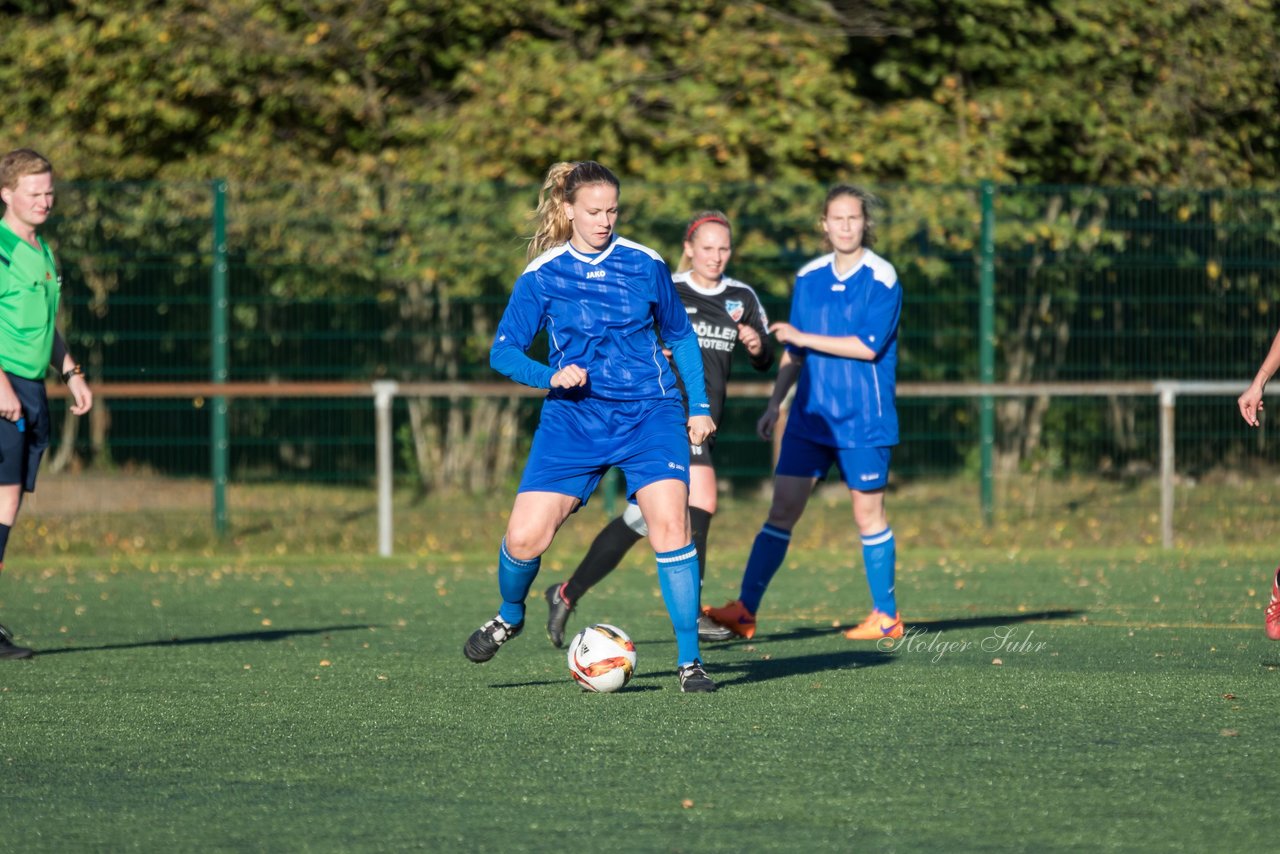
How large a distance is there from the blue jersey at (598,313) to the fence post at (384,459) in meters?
5.92

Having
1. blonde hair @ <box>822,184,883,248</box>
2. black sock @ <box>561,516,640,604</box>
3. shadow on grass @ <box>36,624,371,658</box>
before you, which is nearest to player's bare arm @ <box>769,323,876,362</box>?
blonde hair @ <box>822,184,883,248</box>

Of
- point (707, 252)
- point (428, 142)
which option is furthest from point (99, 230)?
point (707, 252)

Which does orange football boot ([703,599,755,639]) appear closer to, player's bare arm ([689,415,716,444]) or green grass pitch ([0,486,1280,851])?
green grass pitch ([0,486,1280,851])

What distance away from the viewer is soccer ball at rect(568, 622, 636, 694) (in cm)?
619

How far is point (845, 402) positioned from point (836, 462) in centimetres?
31

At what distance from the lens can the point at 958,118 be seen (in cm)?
1609

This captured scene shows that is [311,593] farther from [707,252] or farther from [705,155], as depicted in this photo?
[705,155]

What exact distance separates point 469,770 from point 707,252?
11.3 ft

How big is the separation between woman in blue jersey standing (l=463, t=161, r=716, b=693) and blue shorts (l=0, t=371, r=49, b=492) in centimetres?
236

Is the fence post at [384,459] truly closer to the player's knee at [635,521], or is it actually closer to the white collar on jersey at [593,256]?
the player's knee at [635,521]

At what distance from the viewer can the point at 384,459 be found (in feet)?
40.2

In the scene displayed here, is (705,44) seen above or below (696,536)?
above

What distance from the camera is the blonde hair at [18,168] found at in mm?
7371

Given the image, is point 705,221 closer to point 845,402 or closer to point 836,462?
point 845,402
